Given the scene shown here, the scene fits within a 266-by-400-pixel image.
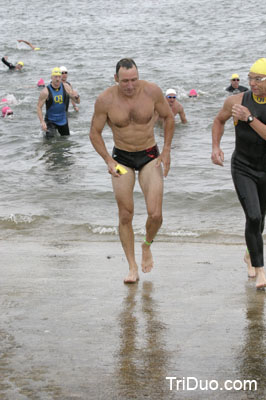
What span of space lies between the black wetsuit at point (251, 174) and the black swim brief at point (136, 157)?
0.81 metres

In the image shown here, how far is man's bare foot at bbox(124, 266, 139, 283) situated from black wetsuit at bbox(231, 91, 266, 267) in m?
1.10

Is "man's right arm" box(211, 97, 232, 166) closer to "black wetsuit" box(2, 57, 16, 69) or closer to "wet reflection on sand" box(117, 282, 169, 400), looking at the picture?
"wet reflection on sand" box(117, 282, 169, 400)

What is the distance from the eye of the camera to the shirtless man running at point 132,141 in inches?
244

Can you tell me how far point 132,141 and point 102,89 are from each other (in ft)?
63.4

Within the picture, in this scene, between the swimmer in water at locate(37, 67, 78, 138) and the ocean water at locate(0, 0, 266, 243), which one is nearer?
the ocean water at locate(0, 0, 266, 243)

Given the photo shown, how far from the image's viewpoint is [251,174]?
5.85 meters

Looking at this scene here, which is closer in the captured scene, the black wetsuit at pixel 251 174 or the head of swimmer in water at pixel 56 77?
the black wetsuit at pixel 251 174

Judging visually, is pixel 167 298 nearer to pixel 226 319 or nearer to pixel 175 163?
pixel 226 319

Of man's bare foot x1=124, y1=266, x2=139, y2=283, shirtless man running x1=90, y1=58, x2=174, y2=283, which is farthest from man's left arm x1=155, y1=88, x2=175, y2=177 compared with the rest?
man's bare foot x1=124, y1=266, x2=139, y2=283

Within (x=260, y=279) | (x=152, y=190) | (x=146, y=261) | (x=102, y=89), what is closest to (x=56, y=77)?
(x=146, y=261)

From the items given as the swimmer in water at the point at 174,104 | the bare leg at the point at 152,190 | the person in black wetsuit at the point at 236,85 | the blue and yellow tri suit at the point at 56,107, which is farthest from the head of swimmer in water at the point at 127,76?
the person in black wetsuit at the point at 236,85

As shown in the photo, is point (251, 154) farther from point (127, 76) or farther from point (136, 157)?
point (127, 76)

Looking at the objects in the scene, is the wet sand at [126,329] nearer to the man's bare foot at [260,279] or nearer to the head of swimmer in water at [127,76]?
the man's bare foot at [260,279]

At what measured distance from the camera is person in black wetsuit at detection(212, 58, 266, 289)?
5.57m
